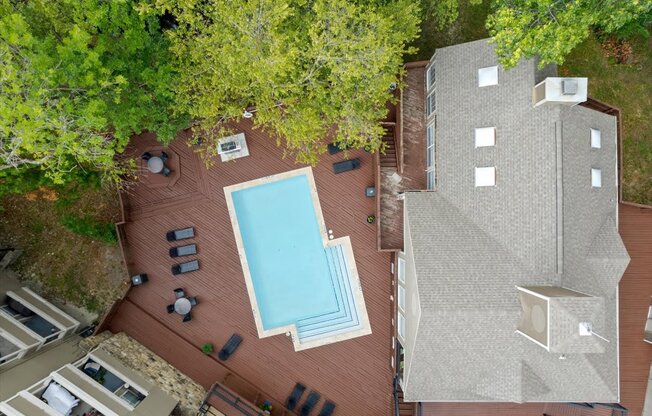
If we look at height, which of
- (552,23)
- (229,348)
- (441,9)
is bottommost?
(229,348)

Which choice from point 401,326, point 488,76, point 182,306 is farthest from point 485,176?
point 182,306

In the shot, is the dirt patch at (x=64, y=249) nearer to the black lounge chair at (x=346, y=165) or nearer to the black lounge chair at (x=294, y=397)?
the black lounge chair at (x=294, y=397)

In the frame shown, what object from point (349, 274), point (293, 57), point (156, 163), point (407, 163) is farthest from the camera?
point (349, 274)

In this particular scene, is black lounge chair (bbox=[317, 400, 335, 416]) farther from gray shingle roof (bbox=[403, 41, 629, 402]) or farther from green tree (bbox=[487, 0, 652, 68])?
green tree (bbox=[487, 0, 652, 68])

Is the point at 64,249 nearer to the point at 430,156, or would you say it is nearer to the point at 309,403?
the point at 309,403

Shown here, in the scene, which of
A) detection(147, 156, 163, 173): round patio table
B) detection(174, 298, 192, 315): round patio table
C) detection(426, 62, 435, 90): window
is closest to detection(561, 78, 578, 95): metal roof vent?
detection(426, 62, 435, 90): window

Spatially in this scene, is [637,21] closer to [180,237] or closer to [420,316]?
[420,316]
